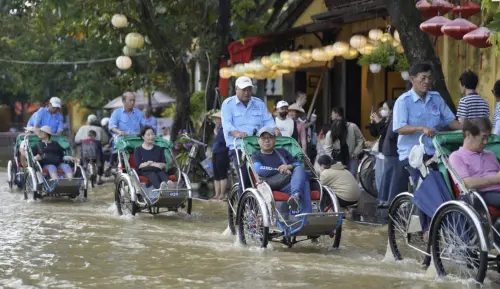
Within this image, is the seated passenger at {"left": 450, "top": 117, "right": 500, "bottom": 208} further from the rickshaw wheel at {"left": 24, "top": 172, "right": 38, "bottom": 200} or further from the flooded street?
the rickshaw wheel at {"left": 24, "top": 172, "right": 38, "bottom": 200}

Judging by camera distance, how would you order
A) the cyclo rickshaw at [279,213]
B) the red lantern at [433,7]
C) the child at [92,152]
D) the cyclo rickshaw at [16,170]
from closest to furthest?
the cyclo rickshaw at [279,213] < the red lantern at [433,7] < the cyclo rickshaw at [16,170] < the child at [92,152]

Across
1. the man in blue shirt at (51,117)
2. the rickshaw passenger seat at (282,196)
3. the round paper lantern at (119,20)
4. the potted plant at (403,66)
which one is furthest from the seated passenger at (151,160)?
the round paper lantern at (119,20)

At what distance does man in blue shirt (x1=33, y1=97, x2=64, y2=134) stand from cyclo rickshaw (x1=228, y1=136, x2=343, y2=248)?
7712mm

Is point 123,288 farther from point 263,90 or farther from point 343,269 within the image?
point 263,90

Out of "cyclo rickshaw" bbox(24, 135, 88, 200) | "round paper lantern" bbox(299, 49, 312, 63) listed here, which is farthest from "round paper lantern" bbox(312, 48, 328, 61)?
"cyclo rickshaw" bbox(24, 135, 88, 200)

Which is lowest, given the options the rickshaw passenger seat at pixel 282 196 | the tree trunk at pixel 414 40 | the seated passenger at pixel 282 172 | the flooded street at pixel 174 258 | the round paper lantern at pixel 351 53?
the flooded street at pixel 174 258

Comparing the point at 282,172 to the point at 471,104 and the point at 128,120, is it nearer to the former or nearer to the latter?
the point at 471,104

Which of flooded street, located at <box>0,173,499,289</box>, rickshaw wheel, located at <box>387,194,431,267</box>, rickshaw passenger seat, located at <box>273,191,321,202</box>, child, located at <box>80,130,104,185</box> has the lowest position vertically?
flooded street, located at <box>0,173,499,289</box>

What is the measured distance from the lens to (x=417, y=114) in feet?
30.1

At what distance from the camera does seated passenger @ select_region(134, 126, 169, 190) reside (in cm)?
A: 1362

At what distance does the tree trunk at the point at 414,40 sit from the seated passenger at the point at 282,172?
2.21 metres

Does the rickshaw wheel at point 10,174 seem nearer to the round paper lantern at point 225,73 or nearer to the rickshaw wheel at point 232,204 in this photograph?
the round paper lantern at point 225,73

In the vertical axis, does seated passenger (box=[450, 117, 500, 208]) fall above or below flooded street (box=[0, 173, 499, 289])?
above

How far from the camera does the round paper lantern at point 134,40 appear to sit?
757 inches
